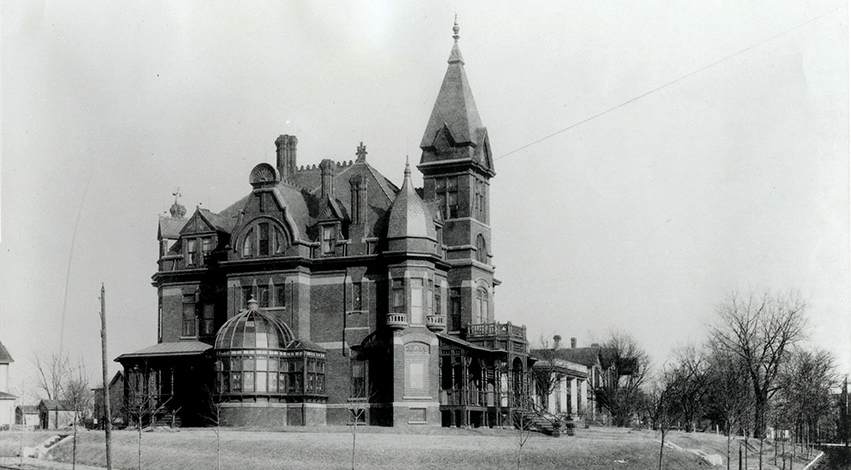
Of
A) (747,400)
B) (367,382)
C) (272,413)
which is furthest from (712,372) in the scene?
(272,413)

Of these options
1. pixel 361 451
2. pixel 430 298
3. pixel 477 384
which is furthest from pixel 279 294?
pixel 361 451

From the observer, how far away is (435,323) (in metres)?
48.5

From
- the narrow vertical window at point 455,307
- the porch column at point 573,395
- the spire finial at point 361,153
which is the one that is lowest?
the porch column at point 573,395

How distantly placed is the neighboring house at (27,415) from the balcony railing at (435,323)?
5040 cm

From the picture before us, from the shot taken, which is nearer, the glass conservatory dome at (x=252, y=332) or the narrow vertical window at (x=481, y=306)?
the glass conservatory dome at (x=252, y=332)

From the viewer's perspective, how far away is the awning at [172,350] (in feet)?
165

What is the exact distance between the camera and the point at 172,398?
165ft

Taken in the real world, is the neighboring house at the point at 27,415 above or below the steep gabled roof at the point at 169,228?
below

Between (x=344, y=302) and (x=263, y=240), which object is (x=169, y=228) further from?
(x=344, y=302)

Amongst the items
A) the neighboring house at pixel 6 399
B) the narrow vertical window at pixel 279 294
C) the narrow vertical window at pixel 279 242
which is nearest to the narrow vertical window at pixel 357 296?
the narrow vertical window at pixel 279 294

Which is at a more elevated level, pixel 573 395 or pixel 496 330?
pixel 496 330

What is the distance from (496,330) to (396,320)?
5.73m

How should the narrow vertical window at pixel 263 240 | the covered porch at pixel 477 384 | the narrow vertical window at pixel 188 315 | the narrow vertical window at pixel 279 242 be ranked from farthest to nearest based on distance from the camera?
the narrow vertical window at pixel 188 315 → the narrow vertical window at pixel 263 240 → the narrow vertical window at pixel 279 242 → the covered porch at pixel 477 384

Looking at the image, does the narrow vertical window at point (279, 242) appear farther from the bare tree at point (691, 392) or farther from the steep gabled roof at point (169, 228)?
the bare tree at point (691, 392)
